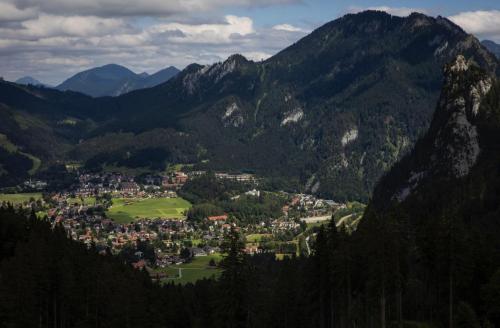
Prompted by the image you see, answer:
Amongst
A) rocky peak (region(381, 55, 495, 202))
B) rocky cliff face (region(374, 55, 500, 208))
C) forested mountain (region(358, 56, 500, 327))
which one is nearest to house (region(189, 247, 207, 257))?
forested mountain (region(358, 56, 500, 327))

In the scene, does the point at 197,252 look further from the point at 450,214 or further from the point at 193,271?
the point at 450,214

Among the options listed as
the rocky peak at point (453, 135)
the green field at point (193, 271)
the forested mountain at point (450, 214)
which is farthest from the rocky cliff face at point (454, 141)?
the green field at point (193, 271)

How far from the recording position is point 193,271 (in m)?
158

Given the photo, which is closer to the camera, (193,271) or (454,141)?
(454,141)

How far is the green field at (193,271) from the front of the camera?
14812 cm

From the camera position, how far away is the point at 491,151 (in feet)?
481

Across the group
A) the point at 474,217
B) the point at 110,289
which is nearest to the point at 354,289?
the point at 110,289

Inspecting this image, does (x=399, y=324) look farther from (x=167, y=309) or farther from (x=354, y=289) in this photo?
(x=167, y=309)

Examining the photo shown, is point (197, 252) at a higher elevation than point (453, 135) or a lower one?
lower

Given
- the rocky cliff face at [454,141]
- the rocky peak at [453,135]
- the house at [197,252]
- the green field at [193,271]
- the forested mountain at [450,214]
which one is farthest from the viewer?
the house at [197,252]

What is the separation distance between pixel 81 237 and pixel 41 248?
132145 mm

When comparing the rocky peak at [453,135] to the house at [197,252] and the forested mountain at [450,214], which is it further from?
the house at [197,252]

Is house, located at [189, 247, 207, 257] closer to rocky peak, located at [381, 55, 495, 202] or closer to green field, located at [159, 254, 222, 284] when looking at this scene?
green field, located at [159, 254, 222, 284]

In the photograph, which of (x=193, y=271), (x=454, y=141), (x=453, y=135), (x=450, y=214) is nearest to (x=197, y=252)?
(x=193, y=271)
